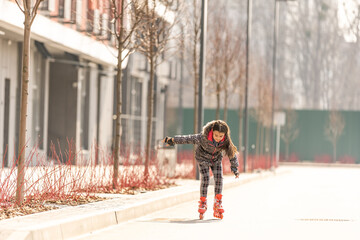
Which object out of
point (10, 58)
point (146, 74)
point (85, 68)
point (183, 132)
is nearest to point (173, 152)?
point (10, 58)

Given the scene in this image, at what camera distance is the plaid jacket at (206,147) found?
39.3 feet

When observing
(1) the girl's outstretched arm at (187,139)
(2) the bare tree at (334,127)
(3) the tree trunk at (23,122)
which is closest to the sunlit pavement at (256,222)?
(1) the girl's outstretched arm at (187,139)

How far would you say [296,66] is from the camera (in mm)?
76500

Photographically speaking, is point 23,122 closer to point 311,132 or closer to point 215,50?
point 215,50

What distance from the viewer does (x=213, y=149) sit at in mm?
12141

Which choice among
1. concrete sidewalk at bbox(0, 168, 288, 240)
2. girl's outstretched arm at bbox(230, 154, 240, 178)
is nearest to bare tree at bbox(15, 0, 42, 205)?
concrete sidewalk at bbox(0, 168, 288, 240)

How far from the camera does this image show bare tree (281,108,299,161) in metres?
55.6

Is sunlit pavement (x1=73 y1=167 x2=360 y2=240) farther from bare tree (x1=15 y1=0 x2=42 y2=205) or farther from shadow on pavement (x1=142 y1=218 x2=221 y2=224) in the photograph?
bare tree (x1=15 y1=0 x2=42 y2=205)

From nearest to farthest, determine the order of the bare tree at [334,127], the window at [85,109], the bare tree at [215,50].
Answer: the bare tree at [215,50]
the window at [85,109]
the bare tree at [334,127]

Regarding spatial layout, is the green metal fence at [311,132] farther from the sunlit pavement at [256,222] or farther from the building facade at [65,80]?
the sunlit pavement at [256,222]

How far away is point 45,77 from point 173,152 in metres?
8.58

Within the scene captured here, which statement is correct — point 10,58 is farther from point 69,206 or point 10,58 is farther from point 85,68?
point 69,206

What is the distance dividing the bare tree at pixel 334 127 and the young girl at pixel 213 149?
143 ft

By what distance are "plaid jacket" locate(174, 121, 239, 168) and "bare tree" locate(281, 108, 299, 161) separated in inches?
1707
